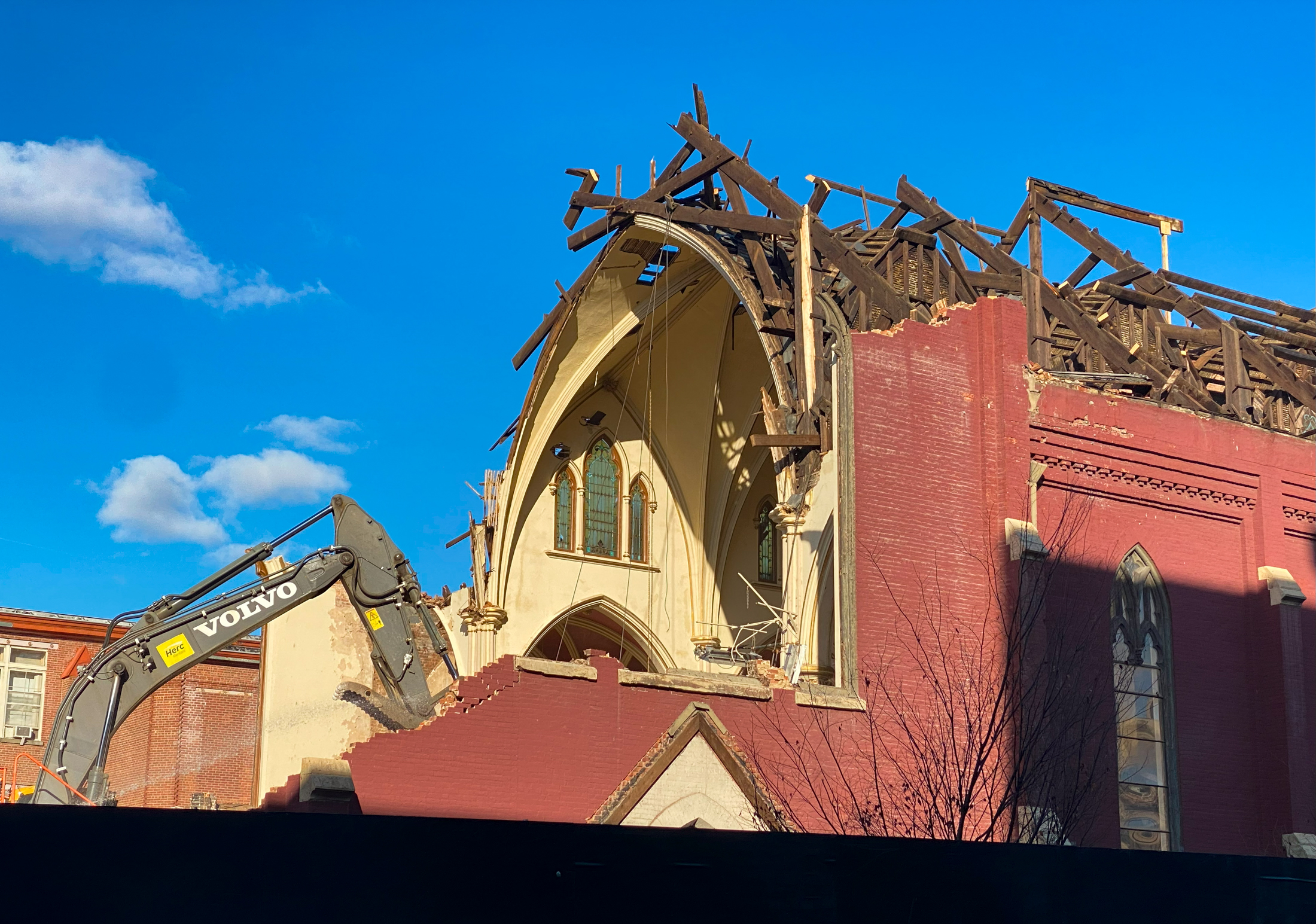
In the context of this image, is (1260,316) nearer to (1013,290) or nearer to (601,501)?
(1013,290)

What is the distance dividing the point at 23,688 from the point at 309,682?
791 cm

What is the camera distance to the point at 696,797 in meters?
16.5

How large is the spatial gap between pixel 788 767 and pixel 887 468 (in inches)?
162

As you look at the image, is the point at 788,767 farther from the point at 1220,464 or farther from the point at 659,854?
the point at 659,854

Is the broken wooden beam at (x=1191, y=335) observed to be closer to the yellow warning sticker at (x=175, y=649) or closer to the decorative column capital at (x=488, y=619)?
the decorative column capital at (x=488, y=619)

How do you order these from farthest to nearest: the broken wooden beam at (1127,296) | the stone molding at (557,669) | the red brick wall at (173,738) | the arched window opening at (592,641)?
the red brick wall at (173,738) < the arched window opening at (592,641) < the broken wooden beam at (1127,296) < the stone molding at (557,669)

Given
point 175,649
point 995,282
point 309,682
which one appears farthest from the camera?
point 309,682

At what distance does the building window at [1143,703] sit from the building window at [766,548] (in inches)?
497

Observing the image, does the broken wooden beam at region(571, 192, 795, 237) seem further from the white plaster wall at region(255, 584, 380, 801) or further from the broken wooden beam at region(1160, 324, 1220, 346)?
A: the white plaster wall at region(255, 584, 380, 801)

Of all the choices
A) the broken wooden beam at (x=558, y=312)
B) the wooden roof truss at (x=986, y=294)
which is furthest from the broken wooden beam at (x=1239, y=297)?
the broken wooden beam at (x=558, y=312)

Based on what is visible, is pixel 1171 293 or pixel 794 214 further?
pixel 1171 293

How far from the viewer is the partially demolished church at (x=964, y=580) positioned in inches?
645

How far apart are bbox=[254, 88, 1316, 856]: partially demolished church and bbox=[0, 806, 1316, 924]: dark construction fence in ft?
18.9

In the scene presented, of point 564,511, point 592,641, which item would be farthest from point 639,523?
point 592,641
